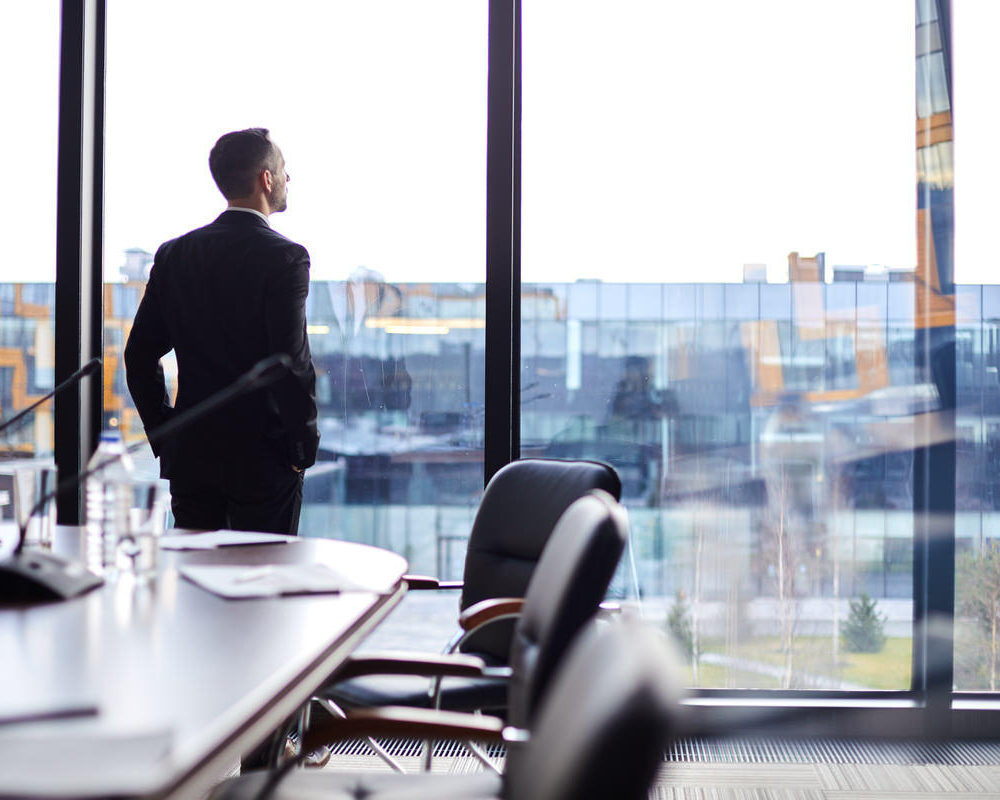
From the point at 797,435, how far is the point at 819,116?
108 centimetres

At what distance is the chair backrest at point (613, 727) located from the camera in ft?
2.15

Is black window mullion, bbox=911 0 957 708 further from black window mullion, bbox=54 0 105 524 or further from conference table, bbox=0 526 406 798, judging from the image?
black window mullion, bbox=54 0 105 524

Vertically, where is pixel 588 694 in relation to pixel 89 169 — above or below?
below

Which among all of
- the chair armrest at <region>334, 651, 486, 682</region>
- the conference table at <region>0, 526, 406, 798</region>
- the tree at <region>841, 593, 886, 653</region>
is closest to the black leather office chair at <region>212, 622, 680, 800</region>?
the conference table at <region>0, 526, 406, 798</region>

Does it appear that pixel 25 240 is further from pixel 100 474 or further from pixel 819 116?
pixel 819 116

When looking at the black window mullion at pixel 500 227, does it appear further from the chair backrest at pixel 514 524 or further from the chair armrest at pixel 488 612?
the chair armrest at pixel 488 612

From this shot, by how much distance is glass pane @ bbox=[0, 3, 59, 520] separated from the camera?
3.57 meters

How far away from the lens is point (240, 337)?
2.63 m

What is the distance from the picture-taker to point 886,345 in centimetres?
323

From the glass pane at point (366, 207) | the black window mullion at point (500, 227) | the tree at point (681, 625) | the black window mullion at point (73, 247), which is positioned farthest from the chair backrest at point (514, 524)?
the black window mullion at point (73, 247)

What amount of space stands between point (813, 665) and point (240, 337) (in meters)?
2.12

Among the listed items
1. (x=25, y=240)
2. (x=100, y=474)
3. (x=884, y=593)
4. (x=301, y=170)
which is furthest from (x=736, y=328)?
(x=25, y=240)

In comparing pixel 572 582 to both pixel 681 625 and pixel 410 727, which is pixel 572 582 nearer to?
pixel 410 727

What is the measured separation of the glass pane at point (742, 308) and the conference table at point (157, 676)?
164 centimetres
